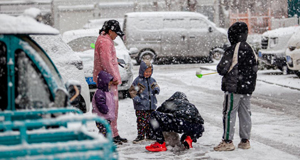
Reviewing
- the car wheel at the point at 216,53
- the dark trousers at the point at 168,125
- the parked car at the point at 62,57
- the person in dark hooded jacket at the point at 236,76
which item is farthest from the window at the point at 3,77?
the car wheel at the point at 216,53

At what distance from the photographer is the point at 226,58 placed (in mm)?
6383

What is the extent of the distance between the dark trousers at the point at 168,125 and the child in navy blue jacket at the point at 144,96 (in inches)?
22.8

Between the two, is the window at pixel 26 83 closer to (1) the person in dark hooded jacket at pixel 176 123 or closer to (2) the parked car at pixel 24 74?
(2) the parked car at pixel 24 74

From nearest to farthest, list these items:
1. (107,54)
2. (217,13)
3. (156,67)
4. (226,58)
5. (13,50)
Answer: (13,50) < (226,58) < (107,54) < (156,67) < (217,13)

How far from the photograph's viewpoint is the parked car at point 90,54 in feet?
33.9

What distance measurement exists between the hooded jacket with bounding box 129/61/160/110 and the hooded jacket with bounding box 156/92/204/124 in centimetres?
34

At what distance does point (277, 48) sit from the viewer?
47.9 ft

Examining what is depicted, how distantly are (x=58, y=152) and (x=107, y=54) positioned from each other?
3815 mm

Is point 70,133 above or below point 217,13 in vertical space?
below

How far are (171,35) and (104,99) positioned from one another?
1371 cm

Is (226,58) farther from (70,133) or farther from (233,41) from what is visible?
(70,133)

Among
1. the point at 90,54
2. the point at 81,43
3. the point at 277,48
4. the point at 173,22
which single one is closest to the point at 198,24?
the point at 173,22

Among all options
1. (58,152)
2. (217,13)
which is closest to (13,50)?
(58,152)

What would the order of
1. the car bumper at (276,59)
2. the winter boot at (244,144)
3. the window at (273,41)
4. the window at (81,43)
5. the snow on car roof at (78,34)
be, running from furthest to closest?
the window at (273,41) < the car bumper at (276,59) < the snow on car roof at (78,34) < the window at (81,43) < the winter boot at (244,144)
